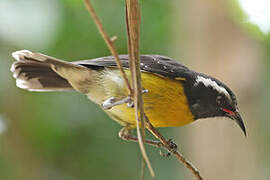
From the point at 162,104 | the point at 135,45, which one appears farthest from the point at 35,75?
the point at 135,45

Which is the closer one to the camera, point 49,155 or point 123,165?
point 49,155

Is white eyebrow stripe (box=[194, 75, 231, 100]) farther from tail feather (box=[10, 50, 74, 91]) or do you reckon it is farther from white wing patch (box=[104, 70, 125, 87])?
tail feather (box=[10, 50, 74, 91])

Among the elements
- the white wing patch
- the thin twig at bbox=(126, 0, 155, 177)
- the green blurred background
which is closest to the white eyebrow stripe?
the white wing patch

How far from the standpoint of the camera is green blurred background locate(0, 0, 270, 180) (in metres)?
5.77

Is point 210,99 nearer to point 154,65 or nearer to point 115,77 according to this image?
point 154,65

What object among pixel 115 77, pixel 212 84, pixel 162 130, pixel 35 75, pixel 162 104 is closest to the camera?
pixel 162 104

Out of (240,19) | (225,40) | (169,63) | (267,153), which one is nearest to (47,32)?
(169,63)

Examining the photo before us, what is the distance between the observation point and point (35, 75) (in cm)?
421

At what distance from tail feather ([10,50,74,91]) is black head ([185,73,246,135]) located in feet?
3.82

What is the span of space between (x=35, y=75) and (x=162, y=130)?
308 cm

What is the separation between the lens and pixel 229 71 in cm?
614

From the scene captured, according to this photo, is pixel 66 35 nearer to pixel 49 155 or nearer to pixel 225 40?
pixel 49 155

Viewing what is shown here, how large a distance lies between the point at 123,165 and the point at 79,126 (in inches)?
40.5

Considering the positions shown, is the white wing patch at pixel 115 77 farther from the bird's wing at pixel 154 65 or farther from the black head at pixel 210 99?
the black head at pixel 210 99
